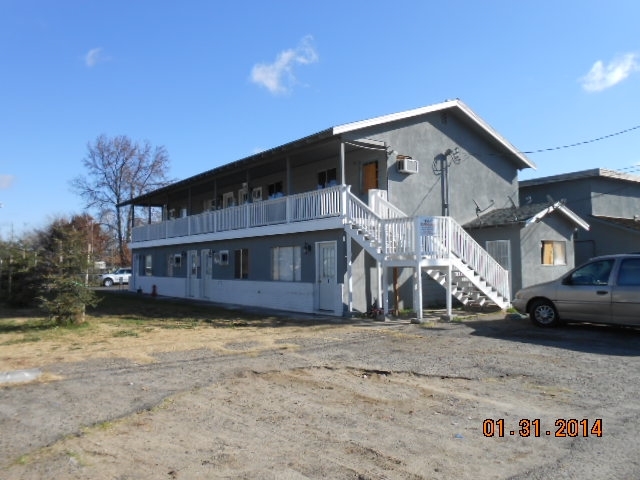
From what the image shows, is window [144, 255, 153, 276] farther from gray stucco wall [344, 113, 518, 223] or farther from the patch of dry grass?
gray stucco wall [344, 113, 518, 223]

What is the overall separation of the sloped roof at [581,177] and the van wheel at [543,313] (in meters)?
12.6

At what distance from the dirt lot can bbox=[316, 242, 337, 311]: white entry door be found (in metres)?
5.42

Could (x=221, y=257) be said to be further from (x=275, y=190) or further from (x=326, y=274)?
(x=326, y=274)

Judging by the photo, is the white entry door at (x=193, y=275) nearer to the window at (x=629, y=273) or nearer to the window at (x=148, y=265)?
the window at (x=148, y=265)

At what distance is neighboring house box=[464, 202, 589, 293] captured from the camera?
18.0 metres

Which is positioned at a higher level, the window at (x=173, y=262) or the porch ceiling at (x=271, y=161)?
the porch ceiling at (x=271, y=161)

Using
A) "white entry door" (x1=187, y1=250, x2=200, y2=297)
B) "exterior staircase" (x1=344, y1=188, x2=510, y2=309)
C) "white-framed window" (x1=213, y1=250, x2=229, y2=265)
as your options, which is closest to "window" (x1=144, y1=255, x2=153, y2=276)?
"white entry door" (x1=187, y1=250, x2=200, y2=297)

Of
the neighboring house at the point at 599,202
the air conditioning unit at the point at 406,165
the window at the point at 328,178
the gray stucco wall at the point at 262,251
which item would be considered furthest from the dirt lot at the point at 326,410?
the neighboring house at the point at 599,202

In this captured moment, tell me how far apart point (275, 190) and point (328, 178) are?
4.16 metres

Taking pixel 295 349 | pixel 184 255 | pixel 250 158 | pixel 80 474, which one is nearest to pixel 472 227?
pixel 250 158

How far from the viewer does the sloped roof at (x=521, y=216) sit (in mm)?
17688

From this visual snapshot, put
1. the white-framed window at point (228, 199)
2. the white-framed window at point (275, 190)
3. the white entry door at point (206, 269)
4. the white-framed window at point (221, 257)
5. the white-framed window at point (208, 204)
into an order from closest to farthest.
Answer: the white-framed window at point (221, 257) → the white-framed window at point (275, 190) → the white entry door at point (206, 269) → the white-framed window at point (228, 199) → the white-framed window at point (208, 204)

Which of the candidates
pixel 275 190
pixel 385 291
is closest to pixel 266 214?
pixel 275 190

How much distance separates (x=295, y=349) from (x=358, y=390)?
3417 millimetres
